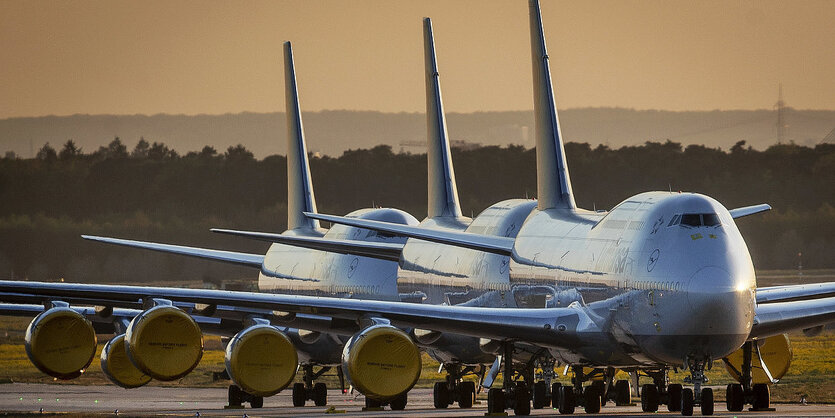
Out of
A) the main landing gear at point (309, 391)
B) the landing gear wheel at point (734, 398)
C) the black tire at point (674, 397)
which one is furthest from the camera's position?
the main landing gear at point (309, 391)

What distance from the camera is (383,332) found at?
Answer: 25.4 meters

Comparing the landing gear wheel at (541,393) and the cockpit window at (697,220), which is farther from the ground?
the cockpit window at (697,220)

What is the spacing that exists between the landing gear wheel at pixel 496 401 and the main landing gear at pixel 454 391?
651 centimetres

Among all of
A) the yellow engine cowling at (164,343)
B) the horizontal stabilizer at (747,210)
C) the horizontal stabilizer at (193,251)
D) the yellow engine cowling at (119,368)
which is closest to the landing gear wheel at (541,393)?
the horizontal stabilizer at (747,210)

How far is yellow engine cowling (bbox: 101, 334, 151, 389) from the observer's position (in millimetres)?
30000

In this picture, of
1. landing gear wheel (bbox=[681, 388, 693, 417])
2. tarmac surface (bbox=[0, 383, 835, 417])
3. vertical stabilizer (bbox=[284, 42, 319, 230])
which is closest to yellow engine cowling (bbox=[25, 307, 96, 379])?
tarmac surface (bbox=[0, 383, 835, 417])

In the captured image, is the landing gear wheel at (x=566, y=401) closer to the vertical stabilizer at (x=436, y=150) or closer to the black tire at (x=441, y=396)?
the black tire at (x=441, y=396)

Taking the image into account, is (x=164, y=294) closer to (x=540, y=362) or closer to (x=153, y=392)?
(x=540, y=362)

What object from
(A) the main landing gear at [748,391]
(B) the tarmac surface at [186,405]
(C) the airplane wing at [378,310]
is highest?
(C) the airplane wing at [378,310]

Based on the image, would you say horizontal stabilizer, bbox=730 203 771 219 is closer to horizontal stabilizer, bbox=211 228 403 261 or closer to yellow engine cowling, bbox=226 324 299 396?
yellow engine cowling, bbox=226 324 299 396

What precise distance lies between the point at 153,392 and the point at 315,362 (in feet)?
26.5

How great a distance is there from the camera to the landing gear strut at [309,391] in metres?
40.8

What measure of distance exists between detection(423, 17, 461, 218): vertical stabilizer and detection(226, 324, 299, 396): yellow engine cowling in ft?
46.8

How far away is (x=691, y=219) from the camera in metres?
25.5
